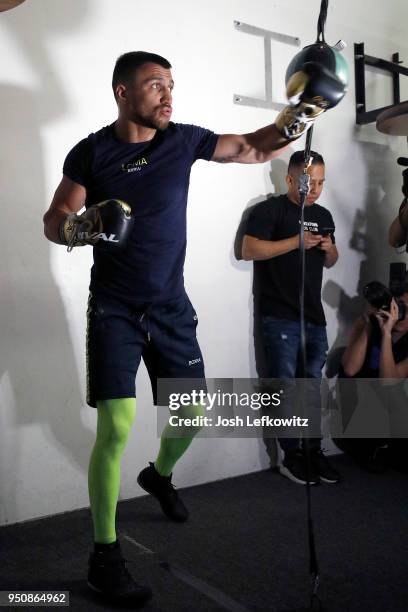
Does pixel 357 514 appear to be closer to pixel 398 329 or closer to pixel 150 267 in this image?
pixel 398 329

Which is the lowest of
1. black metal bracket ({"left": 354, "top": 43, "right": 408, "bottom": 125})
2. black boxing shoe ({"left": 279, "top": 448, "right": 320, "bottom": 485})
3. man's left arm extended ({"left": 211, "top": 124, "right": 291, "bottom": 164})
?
black boxing shoe ({"left": 279, "top": 448, "right": 320, "bottom": 485})

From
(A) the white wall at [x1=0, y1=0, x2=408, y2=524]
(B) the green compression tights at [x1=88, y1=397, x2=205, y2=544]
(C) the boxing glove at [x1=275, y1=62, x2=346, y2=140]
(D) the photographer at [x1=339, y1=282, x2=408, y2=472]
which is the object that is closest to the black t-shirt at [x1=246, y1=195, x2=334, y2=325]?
(A) the white wall at [x1=0, y1=0, x2=408, y2=524]

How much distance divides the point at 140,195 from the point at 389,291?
1466mm

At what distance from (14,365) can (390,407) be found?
1.87 m

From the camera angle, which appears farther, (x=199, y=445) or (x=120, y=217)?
(x=199, y=445)

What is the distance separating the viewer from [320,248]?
119 inches

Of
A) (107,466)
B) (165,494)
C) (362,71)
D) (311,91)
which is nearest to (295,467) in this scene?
(165,494)

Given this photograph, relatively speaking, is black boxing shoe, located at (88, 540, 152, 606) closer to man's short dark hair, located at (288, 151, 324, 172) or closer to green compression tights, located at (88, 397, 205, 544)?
green compression tights, located at (88, 397, 205, 544)

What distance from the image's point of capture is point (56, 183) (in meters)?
2.49

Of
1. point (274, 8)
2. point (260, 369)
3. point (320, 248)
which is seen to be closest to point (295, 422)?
point (260, 369)

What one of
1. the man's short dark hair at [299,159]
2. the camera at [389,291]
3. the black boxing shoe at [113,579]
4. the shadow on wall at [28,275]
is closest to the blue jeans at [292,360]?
the camera at [389,291]

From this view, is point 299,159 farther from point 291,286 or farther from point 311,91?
point 311,91

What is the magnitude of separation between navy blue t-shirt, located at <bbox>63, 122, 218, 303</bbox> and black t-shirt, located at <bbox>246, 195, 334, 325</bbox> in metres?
0.96

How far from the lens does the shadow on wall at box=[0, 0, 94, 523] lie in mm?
2381
